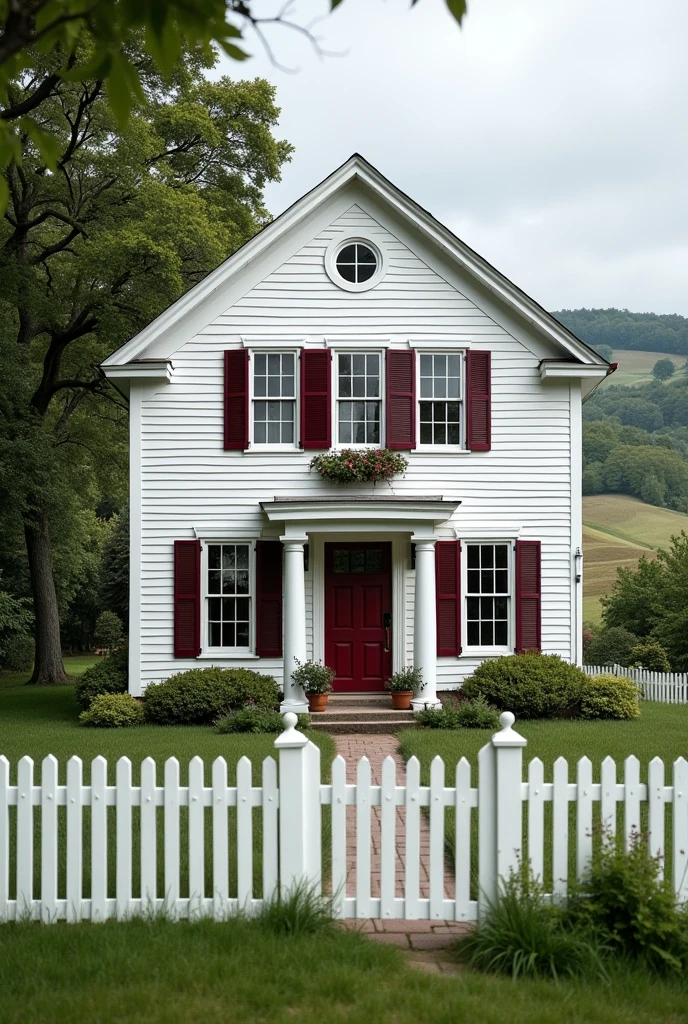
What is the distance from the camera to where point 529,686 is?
15.7 metres

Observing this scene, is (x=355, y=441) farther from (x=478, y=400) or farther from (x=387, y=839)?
(x=387, y=839)

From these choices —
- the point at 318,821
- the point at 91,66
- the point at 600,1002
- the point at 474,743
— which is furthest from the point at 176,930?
the point at 474,743

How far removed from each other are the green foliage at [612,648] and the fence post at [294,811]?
22.1m

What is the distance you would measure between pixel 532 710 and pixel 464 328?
6537 mm

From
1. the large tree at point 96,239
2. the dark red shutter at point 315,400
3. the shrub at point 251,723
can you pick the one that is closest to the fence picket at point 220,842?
the shrub at point 251,723

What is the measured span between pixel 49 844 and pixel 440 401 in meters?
12.4

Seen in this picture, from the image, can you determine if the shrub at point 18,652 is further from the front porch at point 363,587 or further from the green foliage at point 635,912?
the green foliage at point 635,912

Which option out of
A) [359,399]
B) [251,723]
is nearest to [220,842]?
[251,723]

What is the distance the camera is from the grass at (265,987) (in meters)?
4.52

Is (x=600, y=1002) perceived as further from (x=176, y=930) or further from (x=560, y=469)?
(x=560, y=469)

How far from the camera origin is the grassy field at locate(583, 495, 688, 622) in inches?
2532

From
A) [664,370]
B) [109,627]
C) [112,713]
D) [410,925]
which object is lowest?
[109,627]

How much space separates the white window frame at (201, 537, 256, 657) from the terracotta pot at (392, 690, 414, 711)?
2.59 metres

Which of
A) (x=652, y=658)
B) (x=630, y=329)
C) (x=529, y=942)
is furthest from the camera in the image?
(x=630, y=329)
